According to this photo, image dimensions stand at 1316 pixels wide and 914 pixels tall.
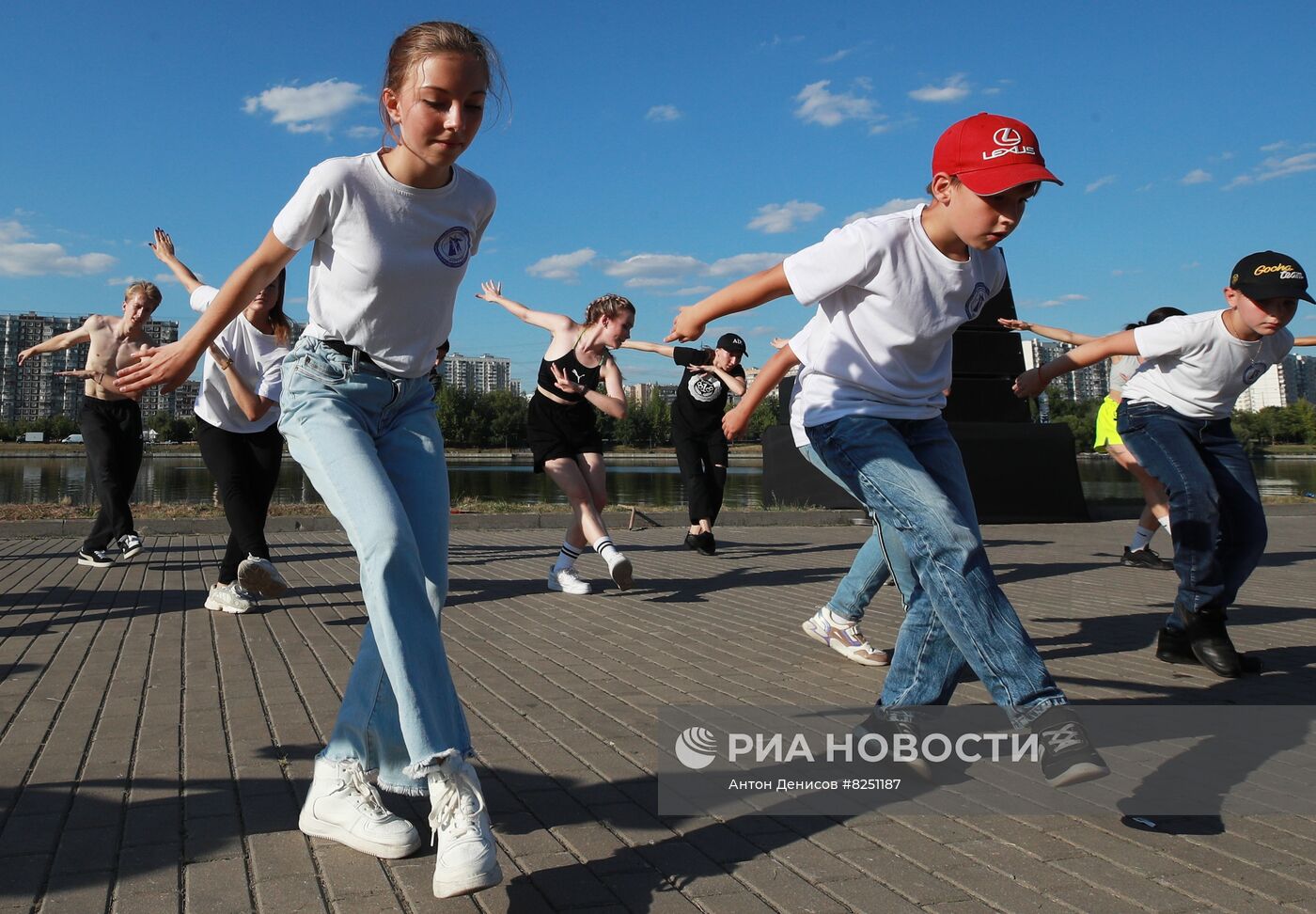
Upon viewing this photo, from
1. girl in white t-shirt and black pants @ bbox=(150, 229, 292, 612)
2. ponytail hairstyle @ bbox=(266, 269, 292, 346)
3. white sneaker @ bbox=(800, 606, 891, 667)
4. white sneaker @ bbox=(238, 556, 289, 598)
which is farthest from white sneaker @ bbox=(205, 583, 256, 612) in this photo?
white sneaker @ bbox=(800, 606, 891, 667)

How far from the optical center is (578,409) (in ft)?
24.2

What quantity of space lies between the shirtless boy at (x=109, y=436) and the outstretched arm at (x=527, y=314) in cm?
251

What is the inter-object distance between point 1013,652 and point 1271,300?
3.00 m

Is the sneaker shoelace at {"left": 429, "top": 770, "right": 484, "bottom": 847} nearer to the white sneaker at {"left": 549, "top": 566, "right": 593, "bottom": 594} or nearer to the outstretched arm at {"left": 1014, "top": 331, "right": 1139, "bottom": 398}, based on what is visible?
the outstretched arm at {"left": 1014, "top": 331, "right": 1139, "bottom": 398}

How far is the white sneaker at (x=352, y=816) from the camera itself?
2537 millimetres

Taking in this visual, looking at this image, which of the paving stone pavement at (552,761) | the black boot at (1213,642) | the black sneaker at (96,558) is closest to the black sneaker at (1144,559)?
the paving stone pavement at (552,761)

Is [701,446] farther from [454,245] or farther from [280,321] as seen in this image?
[454,245]

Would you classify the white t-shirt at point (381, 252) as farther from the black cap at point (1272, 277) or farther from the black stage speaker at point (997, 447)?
the black stage speaker at point (997, 447)

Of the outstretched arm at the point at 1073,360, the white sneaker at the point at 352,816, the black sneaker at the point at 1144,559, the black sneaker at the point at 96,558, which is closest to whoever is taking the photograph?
the white sneaker at the point at 352,816

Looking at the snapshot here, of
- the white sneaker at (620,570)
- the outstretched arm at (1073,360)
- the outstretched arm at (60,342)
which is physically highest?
the outstretched arm at (60,342)

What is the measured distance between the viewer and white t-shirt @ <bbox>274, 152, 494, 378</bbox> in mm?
2650

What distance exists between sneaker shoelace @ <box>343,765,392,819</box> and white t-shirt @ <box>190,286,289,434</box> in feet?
12.9

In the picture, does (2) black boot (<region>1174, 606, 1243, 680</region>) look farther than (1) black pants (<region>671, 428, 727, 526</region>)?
No

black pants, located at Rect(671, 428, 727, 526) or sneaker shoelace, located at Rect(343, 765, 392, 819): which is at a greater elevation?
black pants, located at Rect(671, 428, 727, 526)
